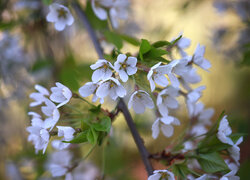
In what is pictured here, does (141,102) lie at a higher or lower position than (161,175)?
higher

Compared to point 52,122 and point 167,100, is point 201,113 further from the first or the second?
point 52,122

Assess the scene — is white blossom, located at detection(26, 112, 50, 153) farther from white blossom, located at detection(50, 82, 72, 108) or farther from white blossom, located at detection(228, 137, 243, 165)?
white blossom, located at detection(228, 137, 243, 165)

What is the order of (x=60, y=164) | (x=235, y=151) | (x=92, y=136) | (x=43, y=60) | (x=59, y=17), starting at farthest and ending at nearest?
(x=43, y=60), (x=60, y=164), (x=59, y=17), (x=235, y=151), (x=92, y=136)

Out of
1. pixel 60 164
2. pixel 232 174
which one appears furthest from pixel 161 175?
pixel 60 164

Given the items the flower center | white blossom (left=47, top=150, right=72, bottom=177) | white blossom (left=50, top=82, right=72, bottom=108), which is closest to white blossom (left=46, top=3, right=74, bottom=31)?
the flower center

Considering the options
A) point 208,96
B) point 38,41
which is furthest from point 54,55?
point 208,96

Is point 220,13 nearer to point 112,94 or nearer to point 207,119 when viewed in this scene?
point 207,119

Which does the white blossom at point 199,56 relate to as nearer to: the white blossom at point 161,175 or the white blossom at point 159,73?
the white blossom at point 159,73
